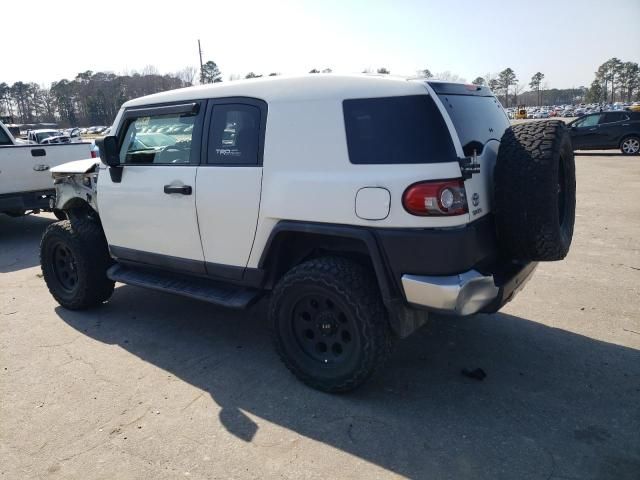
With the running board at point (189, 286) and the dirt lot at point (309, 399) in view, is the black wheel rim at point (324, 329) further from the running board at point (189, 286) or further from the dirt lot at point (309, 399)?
the running board at point (189, 286)

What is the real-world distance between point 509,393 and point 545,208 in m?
1.24

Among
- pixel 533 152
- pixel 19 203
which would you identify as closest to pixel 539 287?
pixel 533 152

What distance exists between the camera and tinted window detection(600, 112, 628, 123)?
57.4 ft

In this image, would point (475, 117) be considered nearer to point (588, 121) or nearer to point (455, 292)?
point (455, 292)

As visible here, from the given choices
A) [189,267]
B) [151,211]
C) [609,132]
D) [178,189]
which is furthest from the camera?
[609,132]

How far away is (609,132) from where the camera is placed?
17828 millimetres

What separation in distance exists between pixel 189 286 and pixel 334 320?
4.61ft

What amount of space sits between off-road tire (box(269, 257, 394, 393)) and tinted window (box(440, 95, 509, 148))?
1072 millimetres

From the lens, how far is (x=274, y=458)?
273cm

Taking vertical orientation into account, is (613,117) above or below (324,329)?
above

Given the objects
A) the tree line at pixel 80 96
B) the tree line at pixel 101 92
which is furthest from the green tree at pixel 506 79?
the tree line at pixel 80 96

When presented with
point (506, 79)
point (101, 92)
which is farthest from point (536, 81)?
point (101, 92)

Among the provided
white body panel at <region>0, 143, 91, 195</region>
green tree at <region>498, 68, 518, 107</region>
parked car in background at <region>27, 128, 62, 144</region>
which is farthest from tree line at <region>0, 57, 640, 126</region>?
white body panel at <region>0, 143, 91, 195</region>

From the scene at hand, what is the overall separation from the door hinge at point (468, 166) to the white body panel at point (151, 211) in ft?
6.47
